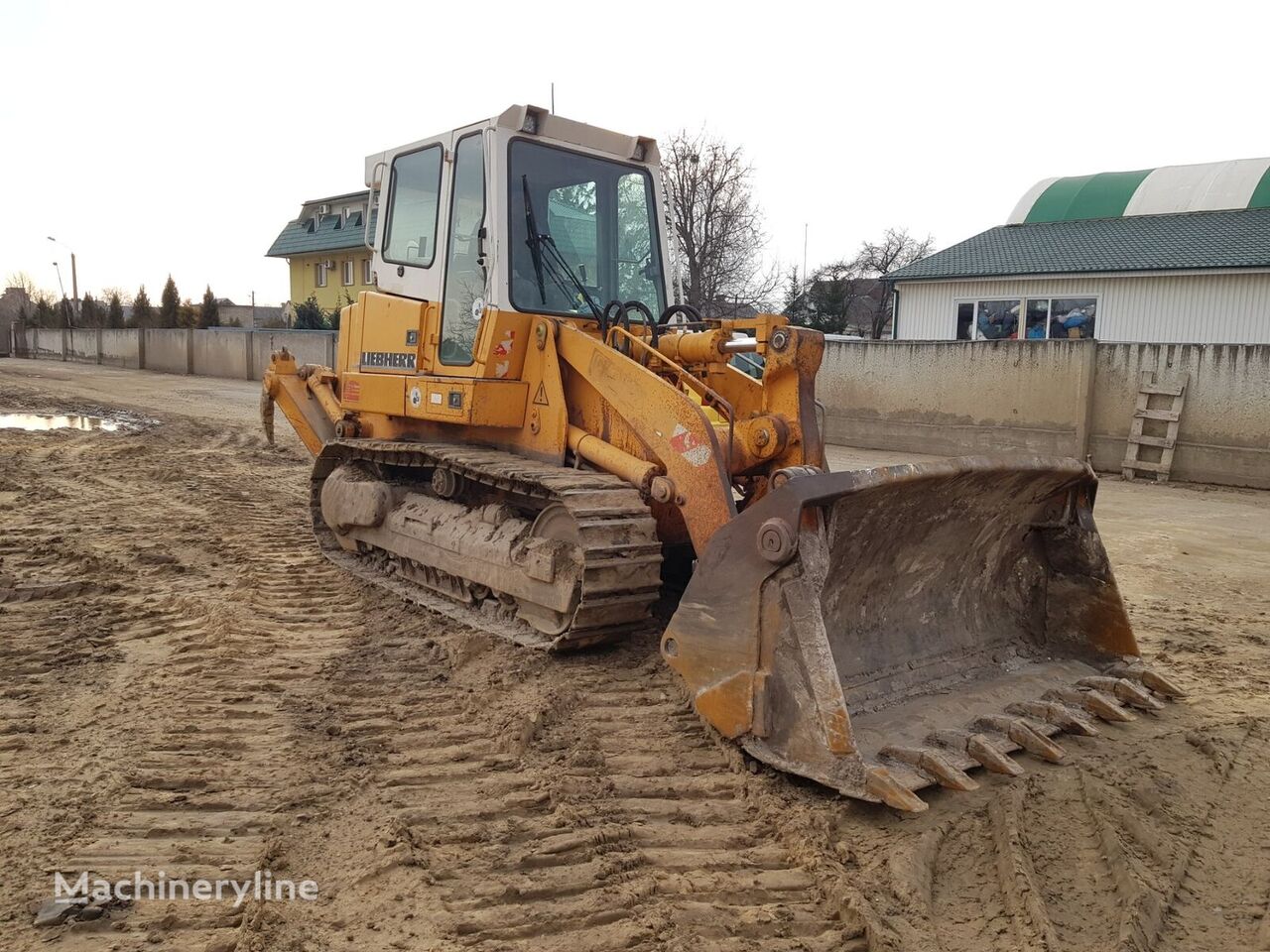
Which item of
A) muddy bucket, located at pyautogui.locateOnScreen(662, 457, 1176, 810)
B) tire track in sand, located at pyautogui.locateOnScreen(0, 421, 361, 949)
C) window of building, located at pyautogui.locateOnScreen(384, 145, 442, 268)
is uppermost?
window of building, located at pyautogui.locateOnScreen(384, 145, 442, 268)

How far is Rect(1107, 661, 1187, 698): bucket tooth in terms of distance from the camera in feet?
14.8

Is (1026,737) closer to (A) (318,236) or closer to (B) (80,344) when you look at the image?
(B) (80,344)

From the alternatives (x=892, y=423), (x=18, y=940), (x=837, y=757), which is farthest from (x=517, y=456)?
(x=892, y=423)

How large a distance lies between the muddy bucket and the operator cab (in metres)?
2.15

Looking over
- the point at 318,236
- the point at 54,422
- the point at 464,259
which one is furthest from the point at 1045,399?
the point at 318,236

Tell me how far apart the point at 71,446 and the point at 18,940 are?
11533 mm

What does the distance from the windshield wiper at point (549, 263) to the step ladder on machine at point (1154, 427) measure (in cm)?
945

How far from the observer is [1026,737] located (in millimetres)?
3770

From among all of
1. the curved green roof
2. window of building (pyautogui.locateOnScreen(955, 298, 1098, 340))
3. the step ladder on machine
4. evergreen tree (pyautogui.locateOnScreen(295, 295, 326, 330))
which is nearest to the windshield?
the step ladder on machine

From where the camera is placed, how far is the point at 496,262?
17.8ft

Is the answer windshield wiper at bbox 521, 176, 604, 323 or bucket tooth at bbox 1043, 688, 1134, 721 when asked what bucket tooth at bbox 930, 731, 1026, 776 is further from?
windshield wiper at bbox 521, 176, 604, 323

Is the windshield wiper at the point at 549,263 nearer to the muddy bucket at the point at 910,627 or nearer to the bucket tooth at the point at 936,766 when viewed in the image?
the muddy bucket at the point at 910,627

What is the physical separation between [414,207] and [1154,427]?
10103 millimetres

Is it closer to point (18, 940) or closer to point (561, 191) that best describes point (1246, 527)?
point (561, 191)
